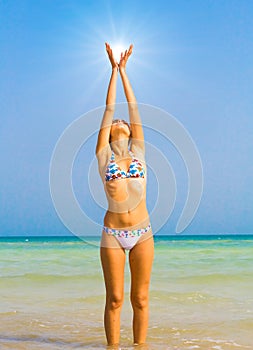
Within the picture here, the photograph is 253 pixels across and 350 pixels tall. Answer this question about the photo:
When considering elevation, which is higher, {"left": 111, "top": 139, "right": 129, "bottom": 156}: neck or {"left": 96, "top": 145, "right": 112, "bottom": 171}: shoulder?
{"left": 111, "top": 139, "right": 129, "bottom": 156}: neck

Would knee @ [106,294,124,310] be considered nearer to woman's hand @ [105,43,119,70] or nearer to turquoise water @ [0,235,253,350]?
turquoise water @ [0,235,253,350]

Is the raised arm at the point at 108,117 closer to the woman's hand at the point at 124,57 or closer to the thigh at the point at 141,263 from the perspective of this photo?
the woman's hand at the point at 124,57

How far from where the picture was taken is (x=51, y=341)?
5.88 metres

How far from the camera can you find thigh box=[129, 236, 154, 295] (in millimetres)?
4957

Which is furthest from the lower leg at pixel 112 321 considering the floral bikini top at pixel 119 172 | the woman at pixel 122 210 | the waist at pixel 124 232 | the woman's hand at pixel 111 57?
the woman's hand at pixel 111 57

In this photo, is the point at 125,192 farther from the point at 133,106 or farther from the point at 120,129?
the point at 133,106

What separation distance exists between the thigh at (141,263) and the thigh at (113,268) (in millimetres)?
117

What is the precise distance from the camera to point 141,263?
496 cm

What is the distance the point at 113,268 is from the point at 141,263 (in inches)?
10.7

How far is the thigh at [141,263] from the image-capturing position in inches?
195

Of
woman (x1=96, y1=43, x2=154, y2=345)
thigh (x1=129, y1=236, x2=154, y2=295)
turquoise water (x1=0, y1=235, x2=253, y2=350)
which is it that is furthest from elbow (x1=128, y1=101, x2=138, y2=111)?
turquoise water (x1=0, y1=235, x2=253, y2=350)

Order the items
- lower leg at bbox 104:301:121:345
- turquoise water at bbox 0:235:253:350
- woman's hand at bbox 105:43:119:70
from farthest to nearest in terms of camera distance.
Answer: turquoise water at bbox 0:235:253:350
woman's hand at bbox 105:43:119:70
lower leg at bbox 104:301:121:345

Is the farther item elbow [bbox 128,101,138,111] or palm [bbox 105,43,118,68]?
palm [bbox 105,43,118,68]

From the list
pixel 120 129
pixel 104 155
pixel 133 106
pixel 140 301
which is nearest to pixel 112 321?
pixel 140 301
